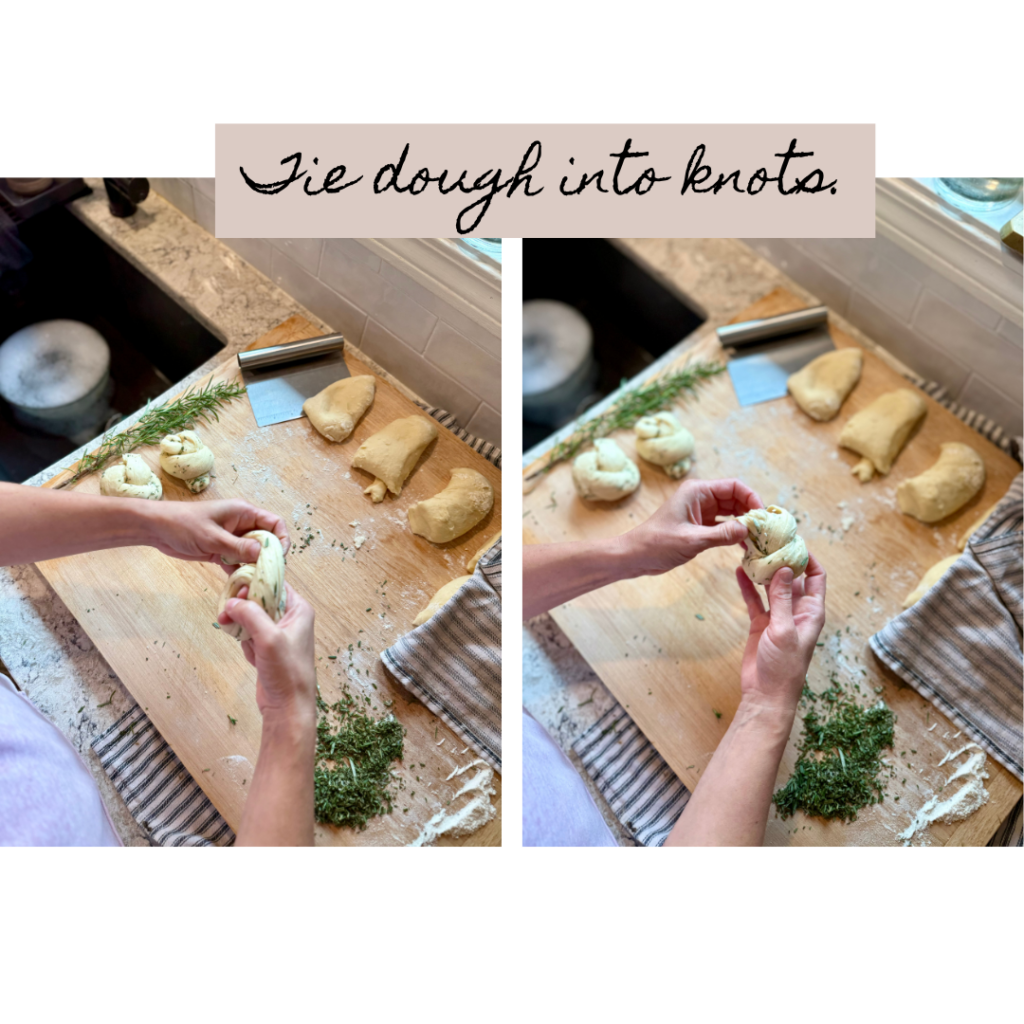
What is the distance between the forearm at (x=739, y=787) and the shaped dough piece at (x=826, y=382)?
0.57m

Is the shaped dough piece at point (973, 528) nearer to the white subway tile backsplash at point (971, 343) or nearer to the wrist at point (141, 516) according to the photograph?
the white subway tile backsplash at point (971, 343)

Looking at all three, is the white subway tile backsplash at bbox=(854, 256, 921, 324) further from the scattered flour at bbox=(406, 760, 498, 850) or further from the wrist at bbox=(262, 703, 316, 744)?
the wrist at bbox=(262, 703, 316, 744)

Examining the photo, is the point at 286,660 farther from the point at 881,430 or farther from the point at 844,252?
the point at 844,252

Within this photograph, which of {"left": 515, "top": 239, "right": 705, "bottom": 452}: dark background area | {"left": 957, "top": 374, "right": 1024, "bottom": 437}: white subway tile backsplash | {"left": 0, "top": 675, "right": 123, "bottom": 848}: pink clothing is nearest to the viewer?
{"left": 0, "top": 675, "right": 123, "bottom": 848}: pink clothing

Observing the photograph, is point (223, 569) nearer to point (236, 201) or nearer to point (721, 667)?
point (236, 201)

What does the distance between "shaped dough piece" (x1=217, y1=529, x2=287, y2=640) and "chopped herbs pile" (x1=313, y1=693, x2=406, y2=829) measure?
0.45ft

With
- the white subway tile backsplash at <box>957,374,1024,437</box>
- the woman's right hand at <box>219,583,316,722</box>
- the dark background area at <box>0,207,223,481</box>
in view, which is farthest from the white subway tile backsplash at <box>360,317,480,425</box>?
the white subway tile backsplash at <box>957,374,1024,437</box>

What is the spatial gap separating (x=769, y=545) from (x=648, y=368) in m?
0.48

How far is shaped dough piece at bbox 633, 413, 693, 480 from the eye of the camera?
1386 mm

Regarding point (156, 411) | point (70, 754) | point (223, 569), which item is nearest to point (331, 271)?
point (156, 411)

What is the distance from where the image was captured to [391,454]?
113 cm

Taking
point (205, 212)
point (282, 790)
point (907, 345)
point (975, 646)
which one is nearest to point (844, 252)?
point (907, 345)

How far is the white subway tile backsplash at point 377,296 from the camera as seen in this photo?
1.17 meters
